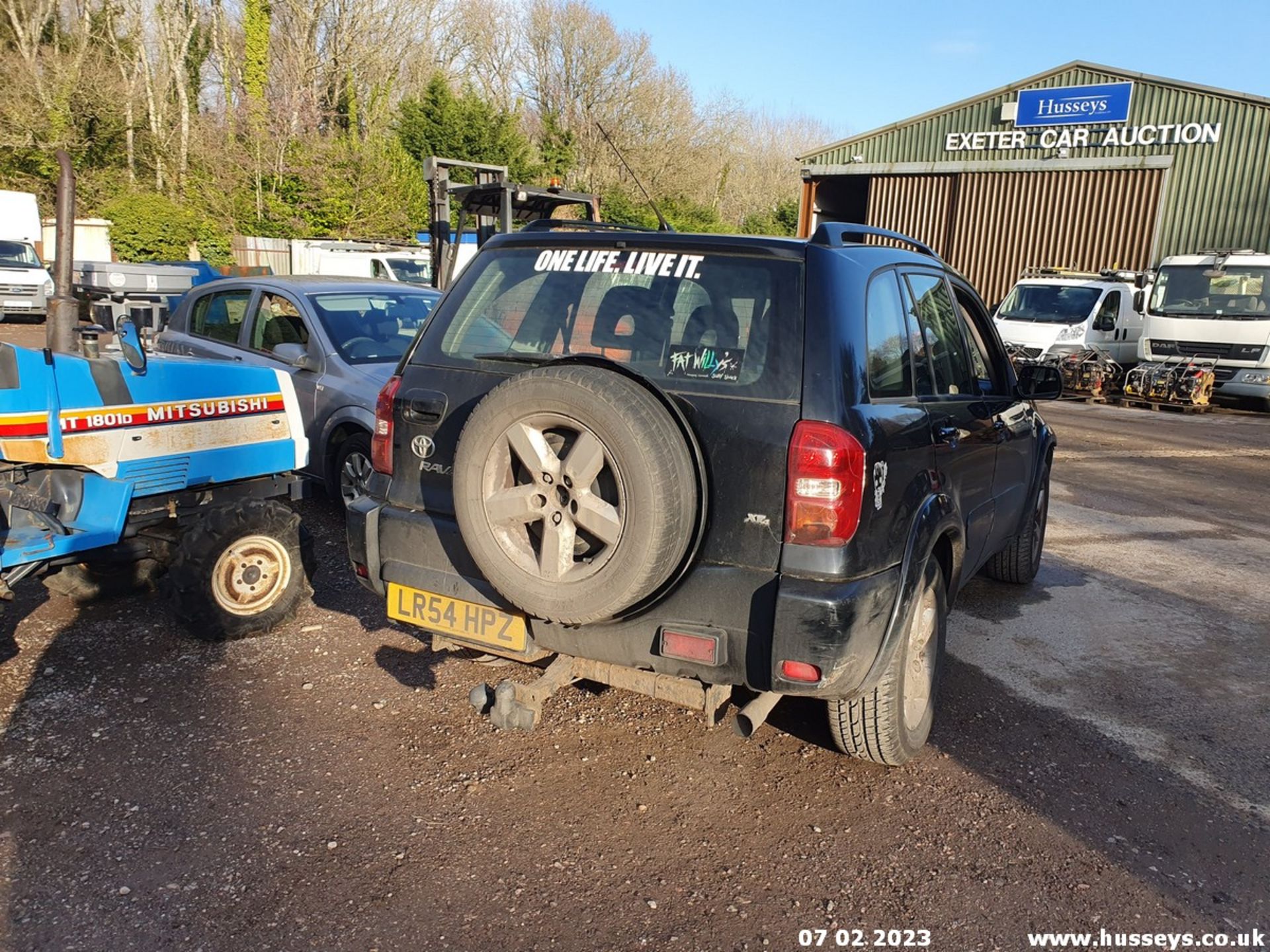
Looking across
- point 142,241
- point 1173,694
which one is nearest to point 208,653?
point 1173,694

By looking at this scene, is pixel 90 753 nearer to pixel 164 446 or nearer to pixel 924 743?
pixel 164 446

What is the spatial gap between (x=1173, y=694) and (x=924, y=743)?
1.44 m

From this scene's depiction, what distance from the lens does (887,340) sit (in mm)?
3352

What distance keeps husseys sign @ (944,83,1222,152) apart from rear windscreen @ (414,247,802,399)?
22.7 m

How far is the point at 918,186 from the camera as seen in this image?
2498cm

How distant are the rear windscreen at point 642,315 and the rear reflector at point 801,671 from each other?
0.82 meters

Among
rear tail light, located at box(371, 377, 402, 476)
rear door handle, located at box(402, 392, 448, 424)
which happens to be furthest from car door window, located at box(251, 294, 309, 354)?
rear door handle, located at box(402, 392, 448, 424)

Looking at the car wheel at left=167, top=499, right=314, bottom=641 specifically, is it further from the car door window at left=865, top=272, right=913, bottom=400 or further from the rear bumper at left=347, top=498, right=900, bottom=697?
the car door window at left=865, top=272, right=913, bottom=400

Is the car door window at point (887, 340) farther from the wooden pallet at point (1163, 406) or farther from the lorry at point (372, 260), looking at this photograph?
the lorry at point (372, 260)

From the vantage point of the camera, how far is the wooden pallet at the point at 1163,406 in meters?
15.1

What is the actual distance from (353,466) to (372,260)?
1299 centimetres

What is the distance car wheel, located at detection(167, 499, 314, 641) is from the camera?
4.38m

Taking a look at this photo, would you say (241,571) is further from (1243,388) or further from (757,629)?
(1243,388)

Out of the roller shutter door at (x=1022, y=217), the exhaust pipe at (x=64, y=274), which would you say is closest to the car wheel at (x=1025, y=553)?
the exhaust pipe at (x=64, y=274)
